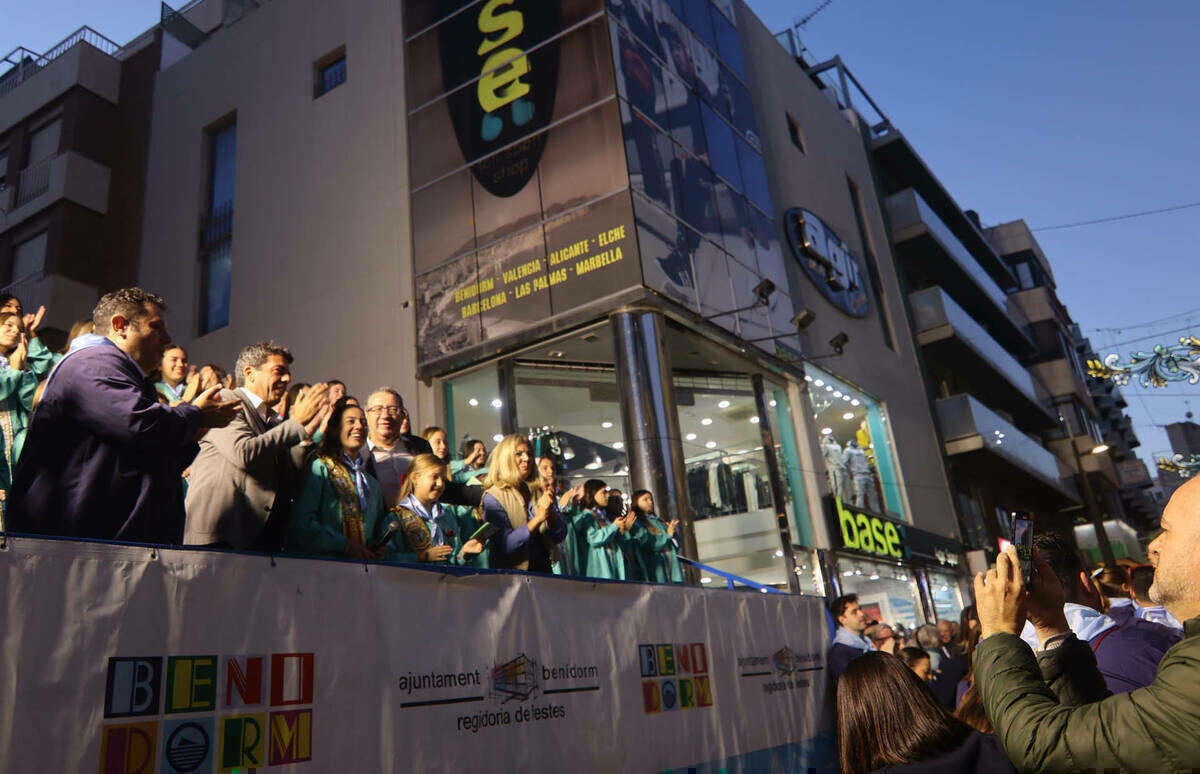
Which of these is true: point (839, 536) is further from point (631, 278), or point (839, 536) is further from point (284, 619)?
point (284, 619)

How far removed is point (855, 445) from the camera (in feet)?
63.5

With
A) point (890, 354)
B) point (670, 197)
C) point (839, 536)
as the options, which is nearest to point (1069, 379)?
point (890, 354)

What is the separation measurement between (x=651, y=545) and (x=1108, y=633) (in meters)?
5.50

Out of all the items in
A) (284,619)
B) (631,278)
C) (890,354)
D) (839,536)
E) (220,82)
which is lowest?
(284,619)

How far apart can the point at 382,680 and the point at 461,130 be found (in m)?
13.8

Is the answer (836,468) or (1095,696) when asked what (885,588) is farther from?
(1095,696)

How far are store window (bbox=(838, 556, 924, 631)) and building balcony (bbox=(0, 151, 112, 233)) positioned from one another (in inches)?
786

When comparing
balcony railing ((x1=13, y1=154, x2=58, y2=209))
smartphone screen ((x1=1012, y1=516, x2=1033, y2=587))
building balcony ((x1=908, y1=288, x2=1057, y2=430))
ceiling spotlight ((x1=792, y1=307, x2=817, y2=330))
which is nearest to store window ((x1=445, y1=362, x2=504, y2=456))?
ceiling spotlight ((x1=792, y1=307, x2=817, y2=330))

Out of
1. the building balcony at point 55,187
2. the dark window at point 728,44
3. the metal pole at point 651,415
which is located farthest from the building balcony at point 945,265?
the building balcony at point 55,187

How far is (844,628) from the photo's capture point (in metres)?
7.16

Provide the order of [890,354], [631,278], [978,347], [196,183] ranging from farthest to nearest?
1. [978,347]
2. [890,354]
3. [196,183]
4. [631,278]

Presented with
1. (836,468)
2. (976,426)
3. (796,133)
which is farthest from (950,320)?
(836,468)

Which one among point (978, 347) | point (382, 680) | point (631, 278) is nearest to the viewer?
point (382, 680)

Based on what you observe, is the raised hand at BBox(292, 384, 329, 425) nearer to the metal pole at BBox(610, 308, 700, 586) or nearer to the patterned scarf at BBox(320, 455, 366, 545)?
the patterned scarf at BBox(320, 455, 366, 545)
